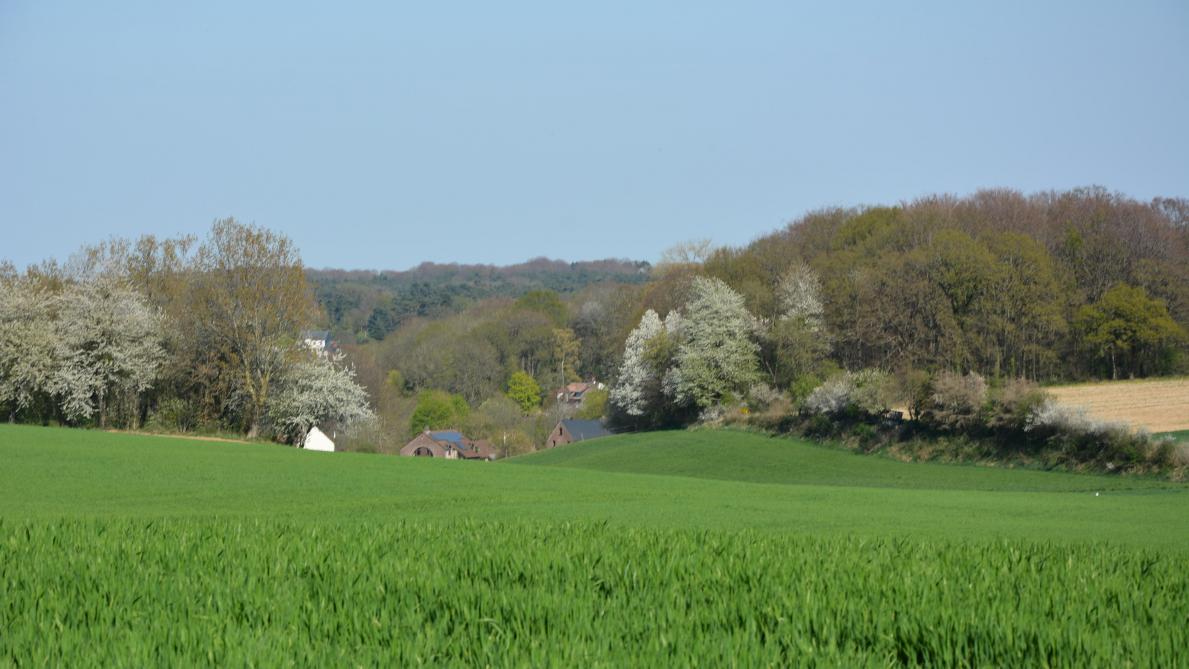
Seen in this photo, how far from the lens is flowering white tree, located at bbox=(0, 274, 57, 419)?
50000 millimetres

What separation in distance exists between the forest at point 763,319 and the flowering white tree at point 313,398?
108mm

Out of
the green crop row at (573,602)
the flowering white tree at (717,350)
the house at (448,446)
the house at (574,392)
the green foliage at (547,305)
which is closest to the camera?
the green crop row at (573,602)

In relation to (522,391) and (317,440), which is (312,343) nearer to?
(317,440)

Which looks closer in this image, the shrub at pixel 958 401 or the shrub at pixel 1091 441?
the shrub at pixel 1091 441

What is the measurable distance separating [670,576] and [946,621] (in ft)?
8.57

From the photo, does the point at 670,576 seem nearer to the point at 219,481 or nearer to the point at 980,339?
the point at 219,481

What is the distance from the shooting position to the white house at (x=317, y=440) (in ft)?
175

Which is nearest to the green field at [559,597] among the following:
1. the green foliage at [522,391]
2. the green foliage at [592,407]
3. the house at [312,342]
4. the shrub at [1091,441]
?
the shrub at [1091,441]

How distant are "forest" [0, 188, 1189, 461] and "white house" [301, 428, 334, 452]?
1.21m

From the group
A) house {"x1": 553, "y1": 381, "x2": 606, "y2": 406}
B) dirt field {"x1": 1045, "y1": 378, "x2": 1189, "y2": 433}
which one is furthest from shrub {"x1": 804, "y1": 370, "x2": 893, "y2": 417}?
house {"x1": 553, "y1": 381, "x2": 606, "y2": 406}

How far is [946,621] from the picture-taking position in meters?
6.85

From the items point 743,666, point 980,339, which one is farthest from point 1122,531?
point 980,339

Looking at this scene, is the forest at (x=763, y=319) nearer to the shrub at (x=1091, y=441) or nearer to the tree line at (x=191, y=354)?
the tree line at (x=191, y=354)

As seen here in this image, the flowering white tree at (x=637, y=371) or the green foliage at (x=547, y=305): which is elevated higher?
the green foliage at (x=547, y=305)
